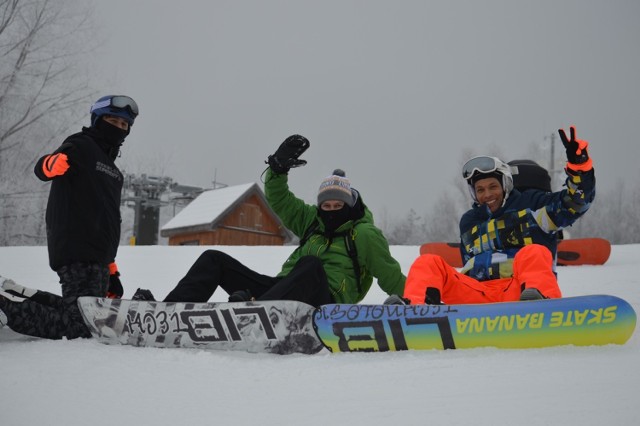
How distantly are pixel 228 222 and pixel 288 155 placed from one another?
19.4 m

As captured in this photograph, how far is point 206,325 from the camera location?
3.00m

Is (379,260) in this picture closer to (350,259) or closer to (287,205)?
(350,259)

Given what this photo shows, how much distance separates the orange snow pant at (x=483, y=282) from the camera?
2.95 meters

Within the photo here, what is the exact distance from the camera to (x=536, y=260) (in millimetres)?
2986

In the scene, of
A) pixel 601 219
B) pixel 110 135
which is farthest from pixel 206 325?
pixel 601 219

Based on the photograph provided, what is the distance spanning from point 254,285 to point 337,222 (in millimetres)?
733

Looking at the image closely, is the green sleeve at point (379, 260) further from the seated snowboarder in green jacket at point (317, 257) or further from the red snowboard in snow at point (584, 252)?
the red snowboard in snow at point (584, 252)

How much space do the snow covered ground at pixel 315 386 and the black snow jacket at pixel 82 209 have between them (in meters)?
0.68

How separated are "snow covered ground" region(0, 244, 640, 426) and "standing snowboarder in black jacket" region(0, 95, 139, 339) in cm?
19

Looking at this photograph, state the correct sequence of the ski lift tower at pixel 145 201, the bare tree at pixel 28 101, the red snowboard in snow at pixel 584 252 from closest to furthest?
the red snowboard in snow at pixel 584 252 < the bare tree at pixel 28 101 < the ski lift tower at pixel 145 201

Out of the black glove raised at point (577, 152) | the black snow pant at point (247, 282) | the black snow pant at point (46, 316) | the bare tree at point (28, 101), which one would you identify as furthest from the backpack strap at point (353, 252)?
the bare tree at point (28, 101)

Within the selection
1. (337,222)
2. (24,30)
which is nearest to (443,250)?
(337,222)

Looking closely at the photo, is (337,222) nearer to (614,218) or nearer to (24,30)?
(24,30)

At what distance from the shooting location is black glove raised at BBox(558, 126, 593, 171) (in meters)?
3.21
